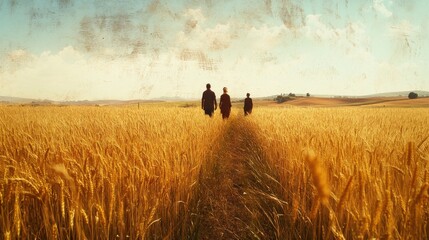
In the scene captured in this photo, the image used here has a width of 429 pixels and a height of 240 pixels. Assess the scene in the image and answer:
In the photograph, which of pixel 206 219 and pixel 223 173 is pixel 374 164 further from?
pixel 223 173

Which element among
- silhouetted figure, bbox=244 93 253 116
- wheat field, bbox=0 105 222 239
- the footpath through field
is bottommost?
the footpath through field

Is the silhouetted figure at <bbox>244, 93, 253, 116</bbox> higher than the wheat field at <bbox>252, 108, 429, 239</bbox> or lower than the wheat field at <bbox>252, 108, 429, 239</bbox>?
higher

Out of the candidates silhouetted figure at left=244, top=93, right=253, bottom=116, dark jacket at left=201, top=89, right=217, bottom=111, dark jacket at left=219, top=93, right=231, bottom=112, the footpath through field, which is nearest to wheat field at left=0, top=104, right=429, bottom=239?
the footpath through field

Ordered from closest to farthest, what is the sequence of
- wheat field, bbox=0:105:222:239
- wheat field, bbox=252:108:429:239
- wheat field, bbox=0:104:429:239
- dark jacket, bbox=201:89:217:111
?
wheat field, bbox=252:108:429:239
wheat field, bbox=0:104:429:239
wheat field, bbox=0:105:222:239
dark jacket, bbox=201:89:217:111

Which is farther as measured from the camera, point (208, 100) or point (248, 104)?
point (248, 104)

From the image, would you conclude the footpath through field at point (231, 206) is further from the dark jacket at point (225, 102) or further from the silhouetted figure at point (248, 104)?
the silhouetted figure at point (248, 104)

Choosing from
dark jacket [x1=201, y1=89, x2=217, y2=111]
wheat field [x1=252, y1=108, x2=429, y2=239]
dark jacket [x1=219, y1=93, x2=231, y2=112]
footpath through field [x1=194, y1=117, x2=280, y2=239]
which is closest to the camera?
wheat field [x1=252, y1=108, x2=429, y2=239]

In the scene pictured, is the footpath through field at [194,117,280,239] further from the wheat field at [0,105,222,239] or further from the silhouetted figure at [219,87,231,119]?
the silhouetted figure at [219,87,231,119]

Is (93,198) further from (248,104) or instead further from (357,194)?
(248,104)

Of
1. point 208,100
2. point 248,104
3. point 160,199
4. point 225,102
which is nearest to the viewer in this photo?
point 160,199

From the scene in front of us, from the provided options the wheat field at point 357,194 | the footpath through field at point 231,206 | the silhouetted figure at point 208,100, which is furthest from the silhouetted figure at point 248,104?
the wheat field at point 357,194

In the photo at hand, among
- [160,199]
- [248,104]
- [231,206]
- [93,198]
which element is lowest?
[231,206]

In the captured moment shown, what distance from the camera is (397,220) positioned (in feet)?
4.63

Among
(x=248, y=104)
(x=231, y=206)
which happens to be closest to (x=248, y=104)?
(x=248, y=104)
